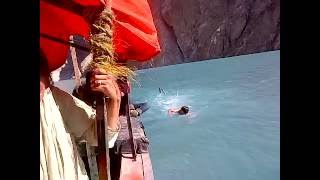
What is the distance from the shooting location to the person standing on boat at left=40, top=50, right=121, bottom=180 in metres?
1.15

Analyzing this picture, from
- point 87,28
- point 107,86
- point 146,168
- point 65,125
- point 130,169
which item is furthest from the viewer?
point 146,168

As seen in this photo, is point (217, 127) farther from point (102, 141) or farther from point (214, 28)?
point (214, 28)

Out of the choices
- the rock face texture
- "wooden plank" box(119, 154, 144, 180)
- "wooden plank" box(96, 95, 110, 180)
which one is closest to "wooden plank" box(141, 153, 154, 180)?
"wooden plank" box(119, 154, 144, 180)

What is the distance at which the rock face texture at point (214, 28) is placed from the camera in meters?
17.8

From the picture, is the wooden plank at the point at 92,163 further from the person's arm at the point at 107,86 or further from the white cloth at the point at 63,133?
the person's arm at the point at 107,86

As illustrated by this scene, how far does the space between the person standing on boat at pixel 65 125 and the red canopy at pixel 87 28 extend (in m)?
0.12

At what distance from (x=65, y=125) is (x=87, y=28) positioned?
1.00 feet

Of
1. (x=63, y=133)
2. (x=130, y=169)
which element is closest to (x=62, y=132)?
(x=63, y=133)

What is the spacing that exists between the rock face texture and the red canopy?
16065 millimetres

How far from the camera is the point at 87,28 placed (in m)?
1.33

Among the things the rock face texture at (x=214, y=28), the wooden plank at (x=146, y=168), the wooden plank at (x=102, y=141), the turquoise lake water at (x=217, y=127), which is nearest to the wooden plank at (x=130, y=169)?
the wooden plank at (x=146, y=168)

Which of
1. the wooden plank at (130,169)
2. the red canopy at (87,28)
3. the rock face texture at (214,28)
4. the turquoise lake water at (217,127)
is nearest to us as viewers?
the red canopy at (87,28)
